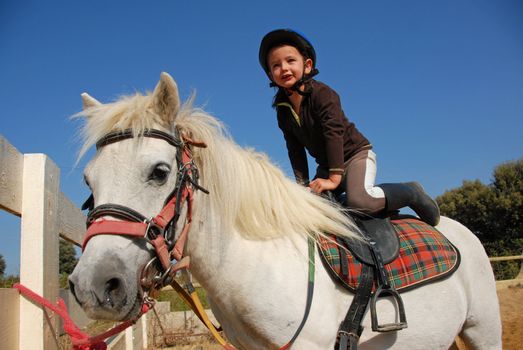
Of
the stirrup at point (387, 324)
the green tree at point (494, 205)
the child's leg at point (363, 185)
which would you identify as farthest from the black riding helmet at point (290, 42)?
the green tree at point (494, 205)

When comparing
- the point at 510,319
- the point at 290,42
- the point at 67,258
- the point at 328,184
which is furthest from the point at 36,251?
the point at 67,258

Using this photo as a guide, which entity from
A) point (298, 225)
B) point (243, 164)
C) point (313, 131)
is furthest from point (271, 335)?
point (313, 131)

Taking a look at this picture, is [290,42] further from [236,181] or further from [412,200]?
[412,200]

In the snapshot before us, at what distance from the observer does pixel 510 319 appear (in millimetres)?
9461

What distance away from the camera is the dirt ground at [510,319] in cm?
737

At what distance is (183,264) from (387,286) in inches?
47.7

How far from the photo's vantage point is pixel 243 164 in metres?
2.49

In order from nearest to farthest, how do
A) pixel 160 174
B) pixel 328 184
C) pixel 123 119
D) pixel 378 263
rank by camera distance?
pixel 160 174, pixel 123 119, pixel 378 263, pixel 328 184

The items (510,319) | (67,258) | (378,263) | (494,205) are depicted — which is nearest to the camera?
(378,263)

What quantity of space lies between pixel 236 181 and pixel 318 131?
0.95 meters

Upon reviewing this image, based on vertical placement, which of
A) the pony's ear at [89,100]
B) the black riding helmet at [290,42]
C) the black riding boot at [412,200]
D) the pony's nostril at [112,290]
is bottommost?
the pony's nostril at [112,290]

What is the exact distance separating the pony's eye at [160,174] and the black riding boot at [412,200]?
1.64 metres

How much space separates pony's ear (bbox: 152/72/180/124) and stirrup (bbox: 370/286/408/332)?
1532mm

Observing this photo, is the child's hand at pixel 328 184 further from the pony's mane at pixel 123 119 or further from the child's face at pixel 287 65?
the pony's mane at pixel 123 119
